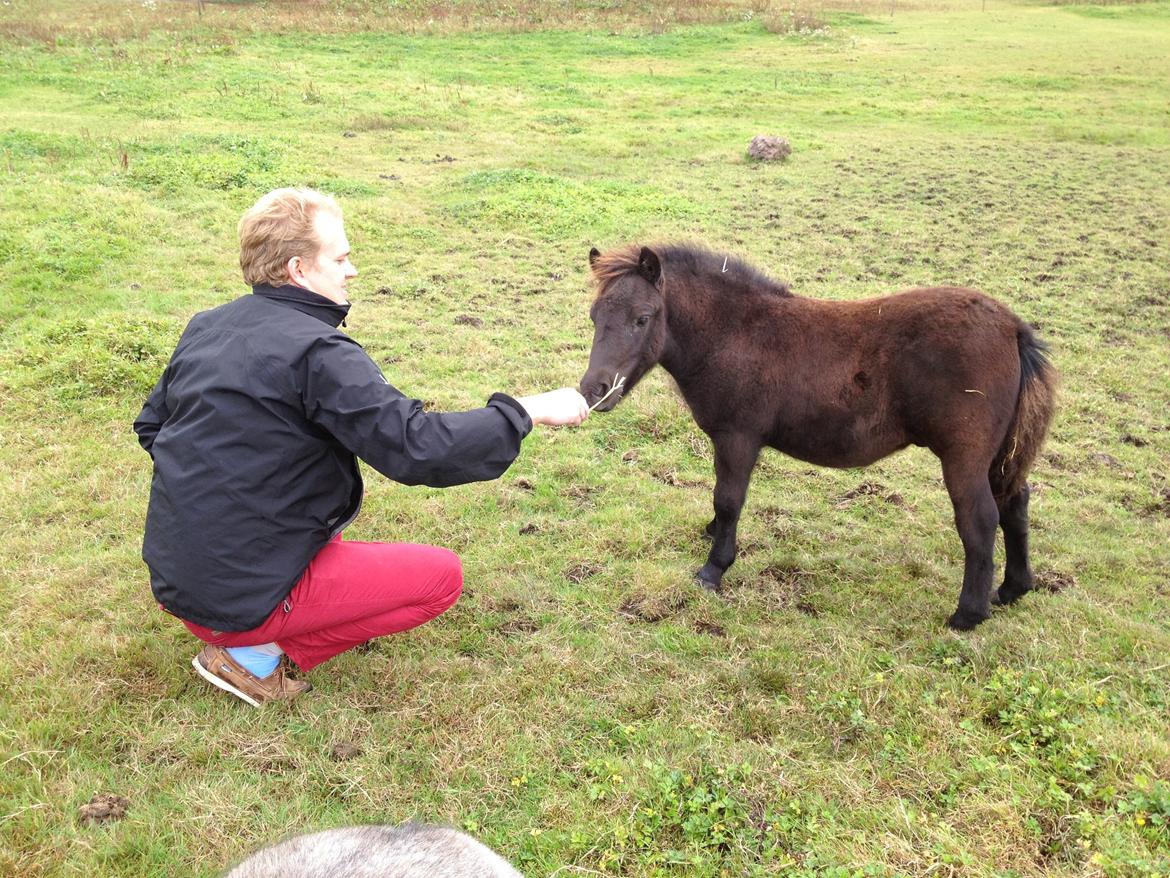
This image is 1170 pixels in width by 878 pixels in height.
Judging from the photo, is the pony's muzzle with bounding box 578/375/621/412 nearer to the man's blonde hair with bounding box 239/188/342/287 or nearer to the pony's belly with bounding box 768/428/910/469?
the pony's belly with bounding box 768/428/910/469

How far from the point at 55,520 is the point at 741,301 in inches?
188

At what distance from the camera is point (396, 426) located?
296cm

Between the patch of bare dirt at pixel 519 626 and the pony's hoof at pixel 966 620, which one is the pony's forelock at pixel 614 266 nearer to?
the patch of bare dirt at pixel 519 626

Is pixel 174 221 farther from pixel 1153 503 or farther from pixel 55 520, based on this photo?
pixel 1153 503

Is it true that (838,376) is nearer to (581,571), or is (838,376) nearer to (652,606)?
(652,606)

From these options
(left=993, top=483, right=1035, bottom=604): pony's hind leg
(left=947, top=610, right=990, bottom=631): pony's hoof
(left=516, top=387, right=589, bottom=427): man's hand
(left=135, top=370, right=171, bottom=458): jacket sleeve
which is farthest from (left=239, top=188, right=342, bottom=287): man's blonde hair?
(left=993, top=483, right=1035, bottom=604): pony's hind leg

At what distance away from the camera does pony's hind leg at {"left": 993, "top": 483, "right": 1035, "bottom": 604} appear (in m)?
4.56

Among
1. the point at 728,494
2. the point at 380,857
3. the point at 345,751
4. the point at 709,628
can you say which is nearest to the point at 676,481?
the point at 728,494

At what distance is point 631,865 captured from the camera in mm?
2873

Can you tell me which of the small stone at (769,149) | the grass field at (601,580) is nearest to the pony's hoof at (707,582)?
the grass field at (601,580)

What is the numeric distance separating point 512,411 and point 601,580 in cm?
195

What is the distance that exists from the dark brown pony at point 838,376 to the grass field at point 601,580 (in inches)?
25.1

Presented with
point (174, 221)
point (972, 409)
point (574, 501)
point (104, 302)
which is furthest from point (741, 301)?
point (174, 221)

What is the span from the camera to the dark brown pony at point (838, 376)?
13.8ft
